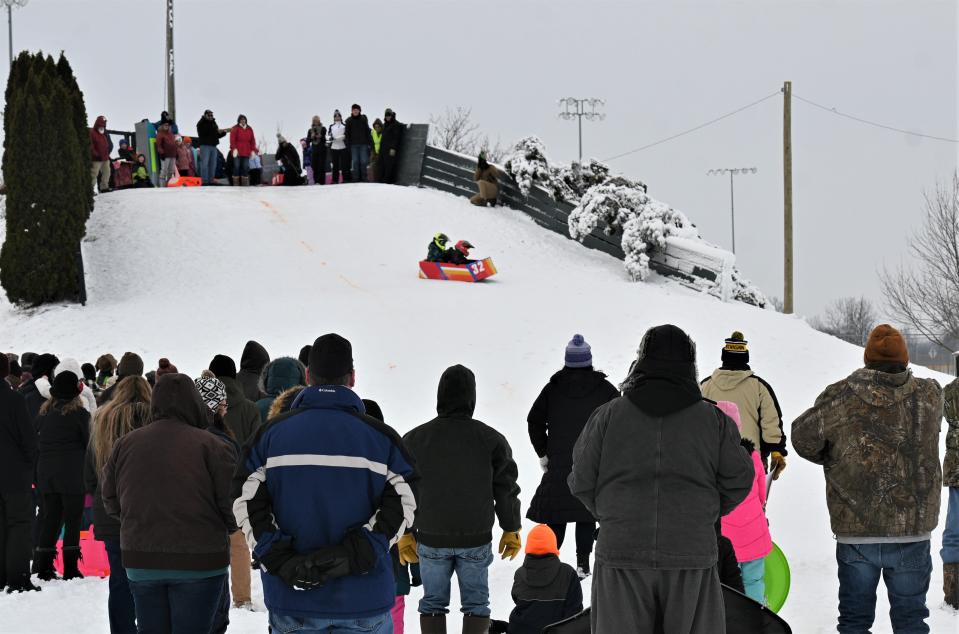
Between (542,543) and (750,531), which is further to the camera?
(750,531)

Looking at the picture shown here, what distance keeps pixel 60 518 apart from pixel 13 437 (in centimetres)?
81

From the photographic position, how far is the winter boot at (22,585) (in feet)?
26.7

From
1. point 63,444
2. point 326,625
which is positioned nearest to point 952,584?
point 326,625

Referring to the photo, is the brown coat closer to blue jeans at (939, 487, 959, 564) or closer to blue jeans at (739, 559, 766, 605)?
blue jeans at (739, 559, 766, 605)

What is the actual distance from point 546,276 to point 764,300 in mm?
3999

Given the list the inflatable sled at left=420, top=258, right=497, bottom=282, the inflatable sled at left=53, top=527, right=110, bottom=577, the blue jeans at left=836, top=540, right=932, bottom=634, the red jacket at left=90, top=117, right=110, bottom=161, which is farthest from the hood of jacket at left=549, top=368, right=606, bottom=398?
the red jacket at left=90, top=117, right=110, bottom=161

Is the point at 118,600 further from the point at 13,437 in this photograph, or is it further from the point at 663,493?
the point at 663,493

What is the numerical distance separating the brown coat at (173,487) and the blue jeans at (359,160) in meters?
20.7

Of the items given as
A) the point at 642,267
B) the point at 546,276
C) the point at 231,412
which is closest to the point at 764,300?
the point at 642,267

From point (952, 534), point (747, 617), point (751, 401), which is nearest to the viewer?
point (747, 617)

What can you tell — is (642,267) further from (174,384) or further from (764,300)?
(174,384)

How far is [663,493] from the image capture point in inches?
170

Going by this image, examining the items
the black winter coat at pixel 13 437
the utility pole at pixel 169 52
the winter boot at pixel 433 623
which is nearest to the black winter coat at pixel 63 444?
the black winter coat at pixel 13 437

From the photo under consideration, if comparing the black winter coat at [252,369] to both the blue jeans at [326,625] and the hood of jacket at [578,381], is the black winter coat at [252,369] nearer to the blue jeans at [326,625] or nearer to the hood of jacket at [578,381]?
the hood of jacket at [578,381]
